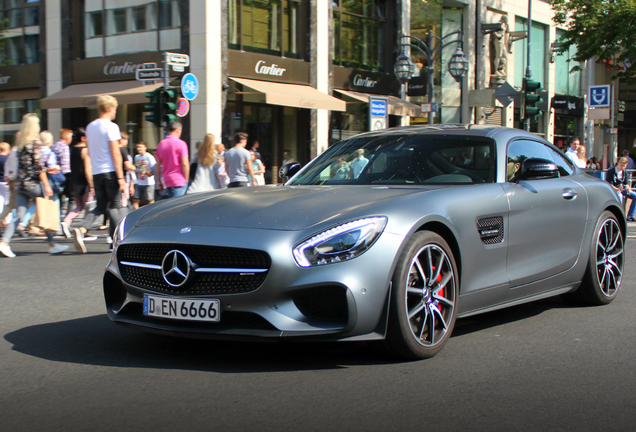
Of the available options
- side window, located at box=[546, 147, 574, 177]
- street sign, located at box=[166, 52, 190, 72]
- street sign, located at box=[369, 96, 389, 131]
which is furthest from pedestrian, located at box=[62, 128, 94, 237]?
side window, located at box=[546, 147, 574, 177]

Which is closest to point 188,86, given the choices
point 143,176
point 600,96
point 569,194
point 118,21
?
point 143,176

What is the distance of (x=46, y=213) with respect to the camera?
32.5ft

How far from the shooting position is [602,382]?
156 inches

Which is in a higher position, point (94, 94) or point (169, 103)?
point (94, 94)

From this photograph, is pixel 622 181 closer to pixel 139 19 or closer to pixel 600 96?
pixel 600 96

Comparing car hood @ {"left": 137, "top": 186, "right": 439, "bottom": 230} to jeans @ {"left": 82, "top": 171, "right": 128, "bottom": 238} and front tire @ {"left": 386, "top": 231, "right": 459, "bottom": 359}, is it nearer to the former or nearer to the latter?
front tire @ {"left": 386, "top": 231, "right": 459, "bottom": 359}

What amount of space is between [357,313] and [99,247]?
7884mm

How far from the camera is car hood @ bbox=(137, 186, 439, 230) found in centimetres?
417

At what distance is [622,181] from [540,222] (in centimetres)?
1297

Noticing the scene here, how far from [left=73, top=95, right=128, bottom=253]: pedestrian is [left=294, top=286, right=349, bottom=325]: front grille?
6247 millimetres

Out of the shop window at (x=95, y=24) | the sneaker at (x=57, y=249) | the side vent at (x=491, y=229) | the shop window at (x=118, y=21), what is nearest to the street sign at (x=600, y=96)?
the shop window at (x=118, y=21)

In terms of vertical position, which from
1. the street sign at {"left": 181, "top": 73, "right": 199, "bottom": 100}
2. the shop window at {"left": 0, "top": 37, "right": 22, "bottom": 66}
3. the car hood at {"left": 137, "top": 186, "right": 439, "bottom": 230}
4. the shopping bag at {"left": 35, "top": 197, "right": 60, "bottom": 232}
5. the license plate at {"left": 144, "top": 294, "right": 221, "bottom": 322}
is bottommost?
the license plate at {"left": 144, "top": 294, "right": 221, "bottom": 322}

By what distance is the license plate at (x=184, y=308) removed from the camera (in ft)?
13.2

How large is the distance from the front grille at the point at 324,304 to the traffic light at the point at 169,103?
1137 cm
